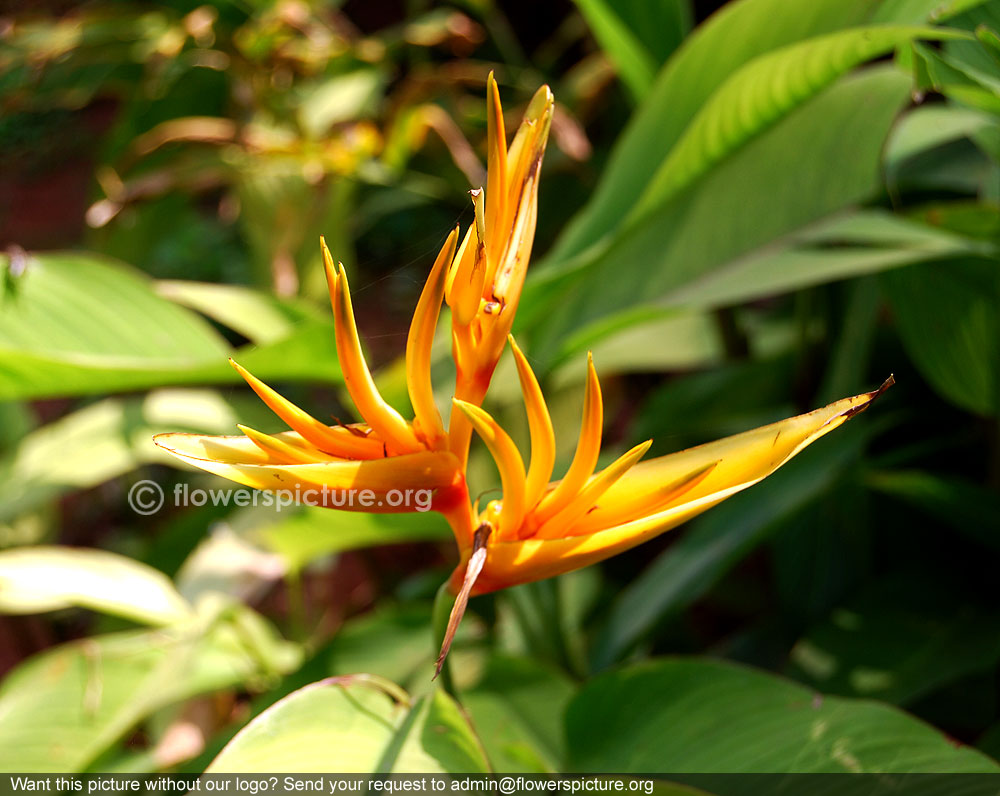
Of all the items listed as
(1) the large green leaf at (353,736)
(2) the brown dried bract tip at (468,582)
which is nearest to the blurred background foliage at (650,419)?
(1) the large green leaf at (353,736)

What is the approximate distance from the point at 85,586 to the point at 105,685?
75 millimetres

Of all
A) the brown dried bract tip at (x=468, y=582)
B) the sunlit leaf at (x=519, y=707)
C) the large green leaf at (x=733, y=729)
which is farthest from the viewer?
the sunlit leaf at (x=519, y=707)

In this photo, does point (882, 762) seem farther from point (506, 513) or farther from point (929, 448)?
point (929, 448)

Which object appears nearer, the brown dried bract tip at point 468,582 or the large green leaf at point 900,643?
the brown dried bract tip at point 468,582

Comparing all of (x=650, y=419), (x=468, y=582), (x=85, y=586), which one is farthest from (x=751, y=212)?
(x=85, y=586)

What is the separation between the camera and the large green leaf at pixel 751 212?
1.62 feet

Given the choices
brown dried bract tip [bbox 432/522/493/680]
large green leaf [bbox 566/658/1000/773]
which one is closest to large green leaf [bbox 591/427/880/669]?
large green leaf [bbox 566/658/1000/773]

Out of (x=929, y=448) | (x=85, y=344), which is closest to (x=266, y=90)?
(x=85, y=344)

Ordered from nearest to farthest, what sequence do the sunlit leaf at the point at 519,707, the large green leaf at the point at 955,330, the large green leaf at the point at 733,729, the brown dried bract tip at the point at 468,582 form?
the brown dried bract tip at the point at 468,582
the large green leaf at the point at 733,729
the sunlit leaf at the point at 519,707
the large green leaf at the point at 955,330

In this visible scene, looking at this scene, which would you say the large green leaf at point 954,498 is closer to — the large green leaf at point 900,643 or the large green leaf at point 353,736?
the large green leaf at point 900,643

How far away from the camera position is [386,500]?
0.25 m

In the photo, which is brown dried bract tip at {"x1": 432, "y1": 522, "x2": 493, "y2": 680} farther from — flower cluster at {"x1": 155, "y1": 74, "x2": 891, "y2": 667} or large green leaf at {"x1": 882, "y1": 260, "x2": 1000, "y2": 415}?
large green leaf at {"x1": 882, "y1": 260, "x2": 1000, "y2": 415}

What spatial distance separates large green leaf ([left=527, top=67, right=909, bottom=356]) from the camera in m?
0.49

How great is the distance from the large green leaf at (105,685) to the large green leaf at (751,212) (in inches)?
14.0
